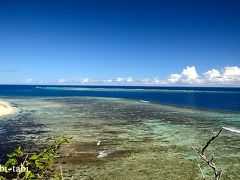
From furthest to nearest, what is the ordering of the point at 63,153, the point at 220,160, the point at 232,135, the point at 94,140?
the point at 232,135, the point at 94,140, the point at 63,153, the point at 220,160

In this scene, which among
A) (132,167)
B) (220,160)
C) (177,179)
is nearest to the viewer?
(177,179)

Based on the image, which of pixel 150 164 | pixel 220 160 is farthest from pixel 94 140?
pixel 220 160

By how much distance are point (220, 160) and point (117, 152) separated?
27.0ft

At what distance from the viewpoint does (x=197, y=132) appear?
34344 millimetres

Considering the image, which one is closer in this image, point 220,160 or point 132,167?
point 132,167

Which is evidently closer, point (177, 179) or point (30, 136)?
point (177, 179)

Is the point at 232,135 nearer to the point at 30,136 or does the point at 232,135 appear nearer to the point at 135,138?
the point at 135,138

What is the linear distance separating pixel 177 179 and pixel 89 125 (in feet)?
70.9

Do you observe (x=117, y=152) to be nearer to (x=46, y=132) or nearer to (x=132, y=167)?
(x=132, y=167)

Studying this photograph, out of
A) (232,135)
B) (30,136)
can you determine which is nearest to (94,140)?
(30,136)

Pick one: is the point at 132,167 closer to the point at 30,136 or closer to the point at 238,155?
the point at 238,155

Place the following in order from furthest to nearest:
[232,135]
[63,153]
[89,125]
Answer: [89,125], [232,135], [63,153]

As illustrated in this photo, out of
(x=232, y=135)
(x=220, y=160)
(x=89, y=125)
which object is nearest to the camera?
(x=220, y=160)

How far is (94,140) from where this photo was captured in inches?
1155
